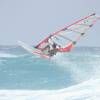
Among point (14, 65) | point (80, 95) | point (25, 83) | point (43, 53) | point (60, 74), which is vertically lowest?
point (14, 65)

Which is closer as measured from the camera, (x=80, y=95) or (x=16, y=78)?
(x=80, y=95)

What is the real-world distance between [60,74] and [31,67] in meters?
9.79

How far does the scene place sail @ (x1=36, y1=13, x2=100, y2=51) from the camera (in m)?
17.5

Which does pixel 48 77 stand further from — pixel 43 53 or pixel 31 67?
pixel 43 53

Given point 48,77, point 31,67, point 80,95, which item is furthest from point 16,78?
point 80,95

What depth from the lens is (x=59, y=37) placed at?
59.6ft

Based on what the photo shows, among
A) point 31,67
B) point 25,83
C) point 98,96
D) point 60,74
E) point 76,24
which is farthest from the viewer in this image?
point 31,67

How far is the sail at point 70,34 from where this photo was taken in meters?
17.5

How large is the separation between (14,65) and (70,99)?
1535 inches

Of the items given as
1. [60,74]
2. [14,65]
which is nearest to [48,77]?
[60,74]

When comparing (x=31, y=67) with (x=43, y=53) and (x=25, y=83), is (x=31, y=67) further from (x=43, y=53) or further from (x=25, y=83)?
(x=43, y=53)

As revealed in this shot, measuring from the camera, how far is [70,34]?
18.4 m

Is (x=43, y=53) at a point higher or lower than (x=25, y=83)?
higher

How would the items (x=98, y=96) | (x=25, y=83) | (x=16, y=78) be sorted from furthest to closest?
(x=16, y=78) → (x=25, y=83) → (x=98, y=96)
